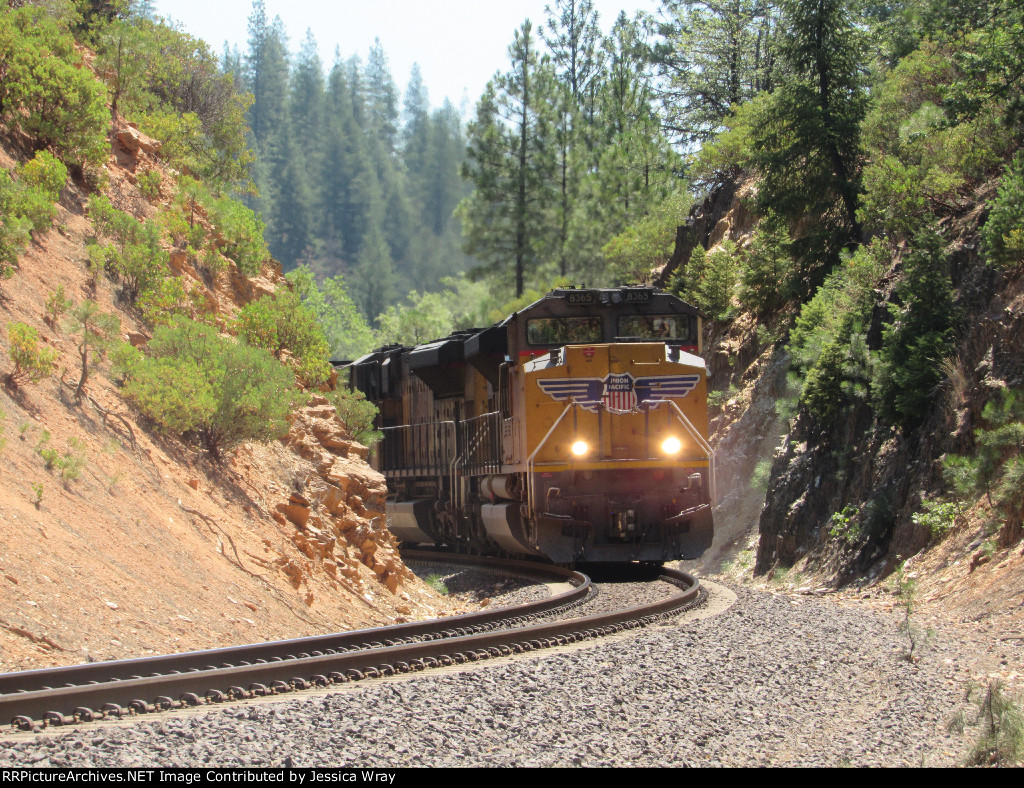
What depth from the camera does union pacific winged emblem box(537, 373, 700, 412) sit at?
41.1 feet

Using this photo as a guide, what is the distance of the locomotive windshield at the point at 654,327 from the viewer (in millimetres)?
13188

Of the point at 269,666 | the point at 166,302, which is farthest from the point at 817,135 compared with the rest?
the point at 269,666

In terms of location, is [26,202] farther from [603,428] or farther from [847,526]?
[847,526]

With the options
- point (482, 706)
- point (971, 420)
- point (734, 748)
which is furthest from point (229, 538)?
point (971, 420)

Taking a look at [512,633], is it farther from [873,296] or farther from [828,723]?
[873,296]

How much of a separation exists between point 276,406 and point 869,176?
10.1 m

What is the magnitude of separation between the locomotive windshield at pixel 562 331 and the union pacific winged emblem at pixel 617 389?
71 cm

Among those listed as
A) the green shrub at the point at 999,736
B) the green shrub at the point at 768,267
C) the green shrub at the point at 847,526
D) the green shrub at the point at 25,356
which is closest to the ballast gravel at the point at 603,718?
the green shrub at the point at 999,736

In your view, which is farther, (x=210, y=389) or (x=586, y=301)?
(x=586, y=301)

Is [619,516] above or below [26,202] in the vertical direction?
below

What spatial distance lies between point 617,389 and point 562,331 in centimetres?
111

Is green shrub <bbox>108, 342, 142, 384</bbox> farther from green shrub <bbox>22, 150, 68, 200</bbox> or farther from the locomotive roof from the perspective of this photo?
the locomotive roof

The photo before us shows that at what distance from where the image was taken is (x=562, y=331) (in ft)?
42.8

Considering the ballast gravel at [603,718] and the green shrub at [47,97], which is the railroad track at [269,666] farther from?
the green shrub at [47,97]
